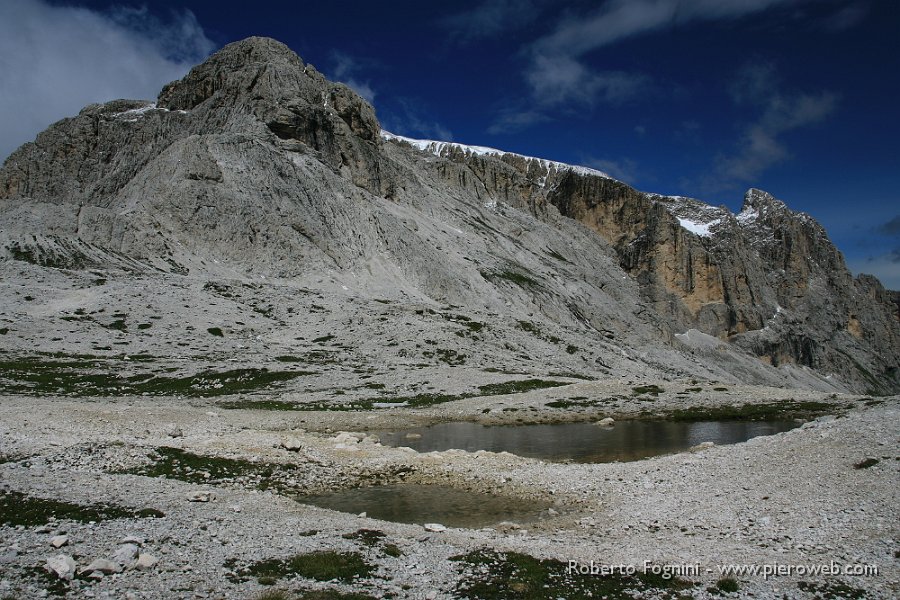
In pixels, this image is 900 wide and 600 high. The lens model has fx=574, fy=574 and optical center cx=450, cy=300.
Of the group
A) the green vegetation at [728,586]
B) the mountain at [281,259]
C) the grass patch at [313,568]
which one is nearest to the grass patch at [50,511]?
the grass patch at [313,568]

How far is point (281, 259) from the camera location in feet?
382

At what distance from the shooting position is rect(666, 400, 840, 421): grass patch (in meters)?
53.0

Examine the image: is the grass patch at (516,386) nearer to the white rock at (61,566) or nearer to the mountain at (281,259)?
the mountain at (281,259)

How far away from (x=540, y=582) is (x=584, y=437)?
29.4 meters

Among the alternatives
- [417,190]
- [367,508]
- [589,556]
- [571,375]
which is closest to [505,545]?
[589,556]

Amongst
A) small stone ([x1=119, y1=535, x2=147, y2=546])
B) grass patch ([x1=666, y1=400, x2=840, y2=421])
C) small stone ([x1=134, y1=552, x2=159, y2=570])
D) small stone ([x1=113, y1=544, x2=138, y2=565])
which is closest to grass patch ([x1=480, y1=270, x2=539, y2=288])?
grass patch ([x1=666, y1=400, x2=840, y2=421])

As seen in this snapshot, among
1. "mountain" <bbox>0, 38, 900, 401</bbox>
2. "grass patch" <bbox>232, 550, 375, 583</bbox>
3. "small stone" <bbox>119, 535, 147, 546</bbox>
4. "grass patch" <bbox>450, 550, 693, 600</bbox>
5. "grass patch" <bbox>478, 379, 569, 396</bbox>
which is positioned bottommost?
"grass patch" <bbox>232, 550, 375, 583</bbox>

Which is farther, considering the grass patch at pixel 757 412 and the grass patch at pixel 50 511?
the grass patch at pixel 757 412

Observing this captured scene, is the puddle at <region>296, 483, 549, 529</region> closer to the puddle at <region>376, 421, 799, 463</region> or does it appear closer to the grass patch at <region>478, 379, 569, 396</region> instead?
the puddle at <region>376, 421, 799, 463</region>

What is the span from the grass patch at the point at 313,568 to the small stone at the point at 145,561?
5.50 ft

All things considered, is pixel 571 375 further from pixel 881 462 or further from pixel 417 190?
pixel 417 190

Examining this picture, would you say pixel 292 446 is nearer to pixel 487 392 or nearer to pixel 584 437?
pixel 584 437

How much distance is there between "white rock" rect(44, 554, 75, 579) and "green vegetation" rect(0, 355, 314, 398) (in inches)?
1689

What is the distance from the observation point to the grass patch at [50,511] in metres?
15.7
